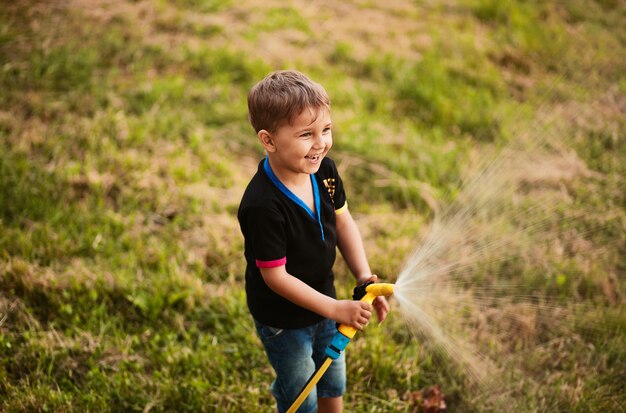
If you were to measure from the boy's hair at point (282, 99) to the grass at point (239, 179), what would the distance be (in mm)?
1243

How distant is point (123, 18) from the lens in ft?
16.3

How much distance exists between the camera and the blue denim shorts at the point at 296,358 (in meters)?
2.01

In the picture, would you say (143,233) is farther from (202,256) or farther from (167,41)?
(167,41)

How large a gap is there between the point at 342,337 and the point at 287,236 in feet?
1.14

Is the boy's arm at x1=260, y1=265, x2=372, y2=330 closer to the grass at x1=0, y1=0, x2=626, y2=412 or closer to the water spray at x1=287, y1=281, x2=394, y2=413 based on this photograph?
the water spray at x1=287, y1=281, x2=394, y2=413

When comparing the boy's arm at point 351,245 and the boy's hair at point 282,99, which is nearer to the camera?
the boy's hair at point 282,99

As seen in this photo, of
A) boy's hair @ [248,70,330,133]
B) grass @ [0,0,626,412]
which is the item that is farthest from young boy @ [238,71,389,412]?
grass @ [0,0,626,412]

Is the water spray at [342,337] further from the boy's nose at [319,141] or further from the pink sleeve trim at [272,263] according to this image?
the boy's nose at [319,141]

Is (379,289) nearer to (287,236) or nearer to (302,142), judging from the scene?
(287,236)

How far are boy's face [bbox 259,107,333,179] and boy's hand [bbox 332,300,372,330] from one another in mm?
411

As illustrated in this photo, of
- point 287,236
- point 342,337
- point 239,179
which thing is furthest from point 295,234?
point 239,179

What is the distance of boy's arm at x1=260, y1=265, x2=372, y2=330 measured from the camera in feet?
5.81

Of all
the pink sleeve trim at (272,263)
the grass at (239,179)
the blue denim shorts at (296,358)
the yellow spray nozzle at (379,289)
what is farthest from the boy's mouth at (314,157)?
the grass at (239,179)

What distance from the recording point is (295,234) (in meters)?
1.83
